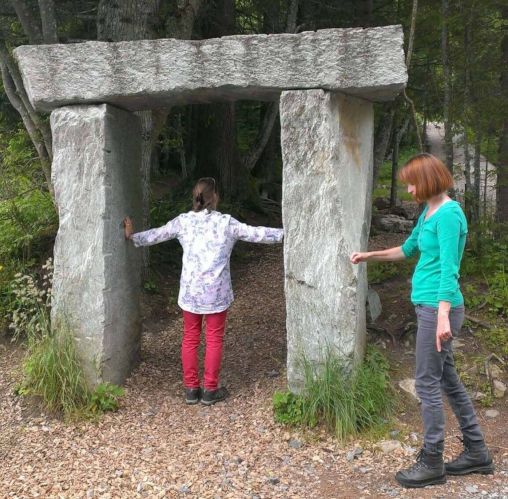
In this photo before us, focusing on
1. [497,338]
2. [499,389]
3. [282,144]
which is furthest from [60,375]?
[497,338]

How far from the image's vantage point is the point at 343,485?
362 centimetres

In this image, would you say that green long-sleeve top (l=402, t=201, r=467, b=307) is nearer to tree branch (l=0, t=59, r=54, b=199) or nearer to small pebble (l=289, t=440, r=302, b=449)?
small pebble (l=289, t=440, r=302, b=449)

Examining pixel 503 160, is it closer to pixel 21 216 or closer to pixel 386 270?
pixel 386 270

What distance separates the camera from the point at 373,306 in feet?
18.2

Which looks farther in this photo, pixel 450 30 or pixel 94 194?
pixel 450 30

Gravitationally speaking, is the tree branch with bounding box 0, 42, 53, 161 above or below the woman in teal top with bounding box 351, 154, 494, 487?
above

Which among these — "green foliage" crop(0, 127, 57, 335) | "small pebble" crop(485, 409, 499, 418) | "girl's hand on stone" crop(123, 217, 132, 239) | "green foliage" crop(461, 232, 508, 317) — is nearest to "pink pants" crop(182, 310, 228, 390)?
"girl's hand on stone" crop(123, 217, 132, 239)

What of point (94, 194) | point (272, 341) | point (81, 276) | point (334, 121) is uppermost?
point (334, 121)

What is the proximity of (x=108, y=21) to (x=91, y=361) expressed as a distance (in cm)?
357

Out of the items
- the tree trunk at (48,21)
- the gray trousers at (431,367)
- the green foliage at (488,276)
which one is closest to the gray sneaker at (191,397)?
the gray trousers at (431,367)

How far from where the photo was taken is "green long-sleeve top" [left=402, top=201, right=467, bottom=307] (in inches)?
127

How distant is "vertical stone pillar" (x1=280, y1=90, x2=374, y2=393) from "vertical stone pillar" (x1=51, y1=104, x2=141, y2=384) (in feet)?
4.46

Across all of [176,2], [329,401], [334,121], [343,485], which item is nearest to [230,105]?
[176,2]

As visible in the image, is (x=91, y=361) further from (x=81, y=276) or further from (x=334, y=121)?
(x=334, y=121)
